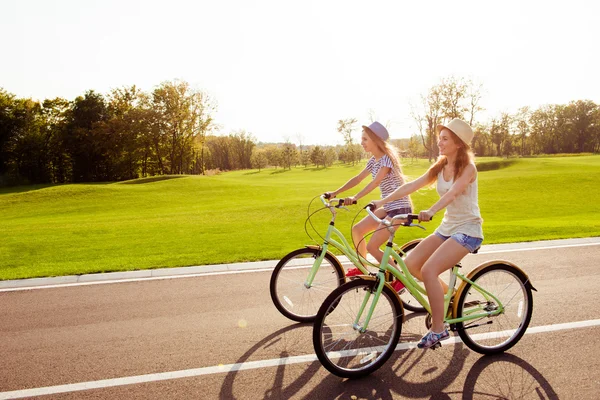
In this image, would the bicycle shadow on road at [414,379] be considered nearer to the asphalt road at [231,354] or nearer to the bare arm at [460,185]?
the asphalt road at [231,354]

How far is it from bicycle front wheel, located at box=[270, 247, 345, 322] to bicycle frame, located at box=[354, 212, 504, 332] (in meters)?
1.12

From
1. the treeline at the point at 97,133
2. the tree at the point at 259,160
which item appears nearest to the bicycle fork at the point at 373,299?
the treeline at the point at 97,133

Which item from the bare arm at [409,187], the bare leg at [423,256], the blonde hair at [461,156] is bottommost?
the bare leg at [423,256]

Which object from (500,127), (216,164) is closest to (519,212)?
(500,127)

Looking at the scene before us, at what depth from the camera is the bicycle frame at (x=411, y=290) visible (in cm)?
375

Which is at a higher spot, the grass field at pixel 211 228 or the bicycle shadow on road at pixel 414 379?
the grass field at pixel 211 228

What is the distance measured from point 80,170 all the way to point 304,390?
51.9m

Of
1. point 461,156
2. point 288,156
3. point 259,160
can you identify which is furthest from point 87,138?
point 461,156

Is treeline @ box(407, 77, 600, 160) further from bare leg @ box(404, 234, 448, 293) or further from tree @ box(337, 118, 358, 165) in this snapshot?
bare leg @ box(404, 234, 448, 293)

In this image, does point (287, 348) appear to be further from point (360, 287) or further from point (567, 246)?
point (567, 246)

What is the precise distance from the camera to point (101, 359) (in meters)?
4.22

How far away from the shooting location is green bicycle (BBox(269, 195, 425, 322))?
4800mm

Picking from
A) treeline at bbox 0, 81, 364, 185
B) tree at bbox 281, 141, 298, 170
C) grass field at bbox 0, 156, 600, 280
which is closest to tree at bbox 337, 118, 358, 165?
tree at bbox 281, 141, 298, 170

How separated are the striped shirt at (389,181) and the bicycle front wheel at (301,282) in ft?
3.14
